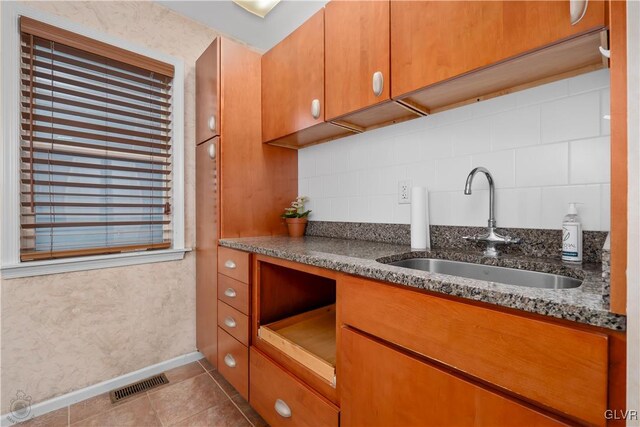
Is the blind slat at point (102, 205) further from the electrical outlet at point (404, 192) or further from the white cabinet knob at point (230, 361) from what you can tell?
the electrical outlet at point (404, 192)

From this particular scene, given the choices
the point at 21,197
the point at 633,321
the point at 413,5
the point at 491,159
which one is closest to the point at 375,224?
the point at 491,159

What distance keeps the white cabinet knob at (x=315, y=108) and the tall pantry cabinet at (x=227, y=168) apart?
524 mm

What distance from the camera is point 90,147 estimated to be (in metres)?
1.63

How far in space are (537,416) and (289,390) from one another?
2.88 feet

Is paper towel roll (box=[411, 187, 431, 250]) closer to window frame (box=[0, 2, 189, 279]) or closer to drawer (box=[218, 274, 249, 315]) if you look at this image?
drawer (box=[218, 274, 249, 315])

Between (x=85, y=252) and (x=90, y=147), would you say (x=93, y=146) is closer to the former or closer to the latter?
(x=90, y=147)

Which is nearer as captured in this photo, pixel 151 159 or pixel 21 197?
pixel 21 197

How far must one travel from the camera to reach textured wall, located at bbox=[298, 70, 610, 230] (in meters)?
0.93

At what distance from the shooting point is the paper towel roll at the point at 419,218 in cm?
128

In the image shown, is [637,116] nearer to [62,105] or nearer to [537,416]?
[537,416]

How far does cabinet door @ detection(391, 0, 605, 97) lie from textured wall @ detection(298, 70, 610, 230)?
11.8 inches

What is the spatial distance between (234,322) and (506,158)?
153cm

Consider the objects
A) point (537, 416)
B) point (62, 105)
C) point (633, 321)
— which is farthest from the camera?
point (62, 105)

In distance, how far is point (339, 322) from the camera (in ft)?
3.15
